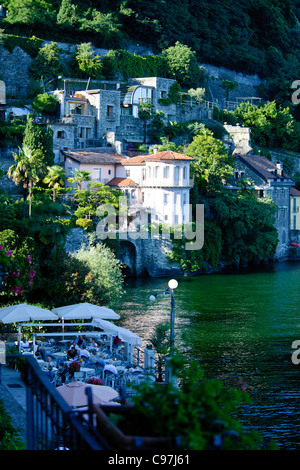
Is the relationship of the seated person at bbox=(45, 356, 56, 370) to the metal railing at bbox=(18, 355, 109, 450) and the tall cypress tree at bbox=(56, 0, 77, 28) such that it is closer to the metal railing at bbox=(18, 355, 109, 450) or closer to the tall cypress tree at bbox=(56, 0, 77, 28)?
the metal railing at bbox=(18, 355, 109, 450)

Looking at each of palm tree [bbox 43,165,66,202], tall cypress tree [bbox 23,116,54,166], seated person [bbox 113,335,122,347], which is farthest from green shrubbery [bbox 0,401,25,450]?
tall cypress tree [bbox 23,116,54,166]

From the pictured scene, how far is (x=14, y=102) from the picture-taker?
68938 mm

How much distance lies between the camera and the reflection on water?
2583 centimetres

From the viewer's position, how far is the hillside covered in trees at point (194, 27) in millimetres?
77875

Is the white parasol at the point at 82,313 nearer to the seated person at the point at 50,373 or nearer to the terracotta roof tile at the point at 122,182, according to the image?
the seated person at the point at 50,373

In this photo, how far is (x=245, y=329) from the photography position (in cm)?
3900

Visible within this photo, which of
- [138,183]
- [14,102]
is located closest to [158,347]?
[138,183]

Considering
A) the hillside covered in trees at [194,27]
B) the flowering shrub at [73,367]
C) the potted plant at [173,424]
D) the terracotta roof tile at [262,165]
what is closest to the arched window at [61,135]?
the hillside covered in trees at [194,27]

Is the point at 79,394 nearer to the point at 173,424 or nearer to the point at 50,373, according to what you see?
the point at 50,373

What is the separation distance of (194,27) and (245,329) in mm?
57971

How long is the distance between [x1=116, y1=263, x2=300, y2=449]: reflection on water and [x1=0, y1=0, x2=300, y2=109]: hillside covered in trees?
31898 millimetres
